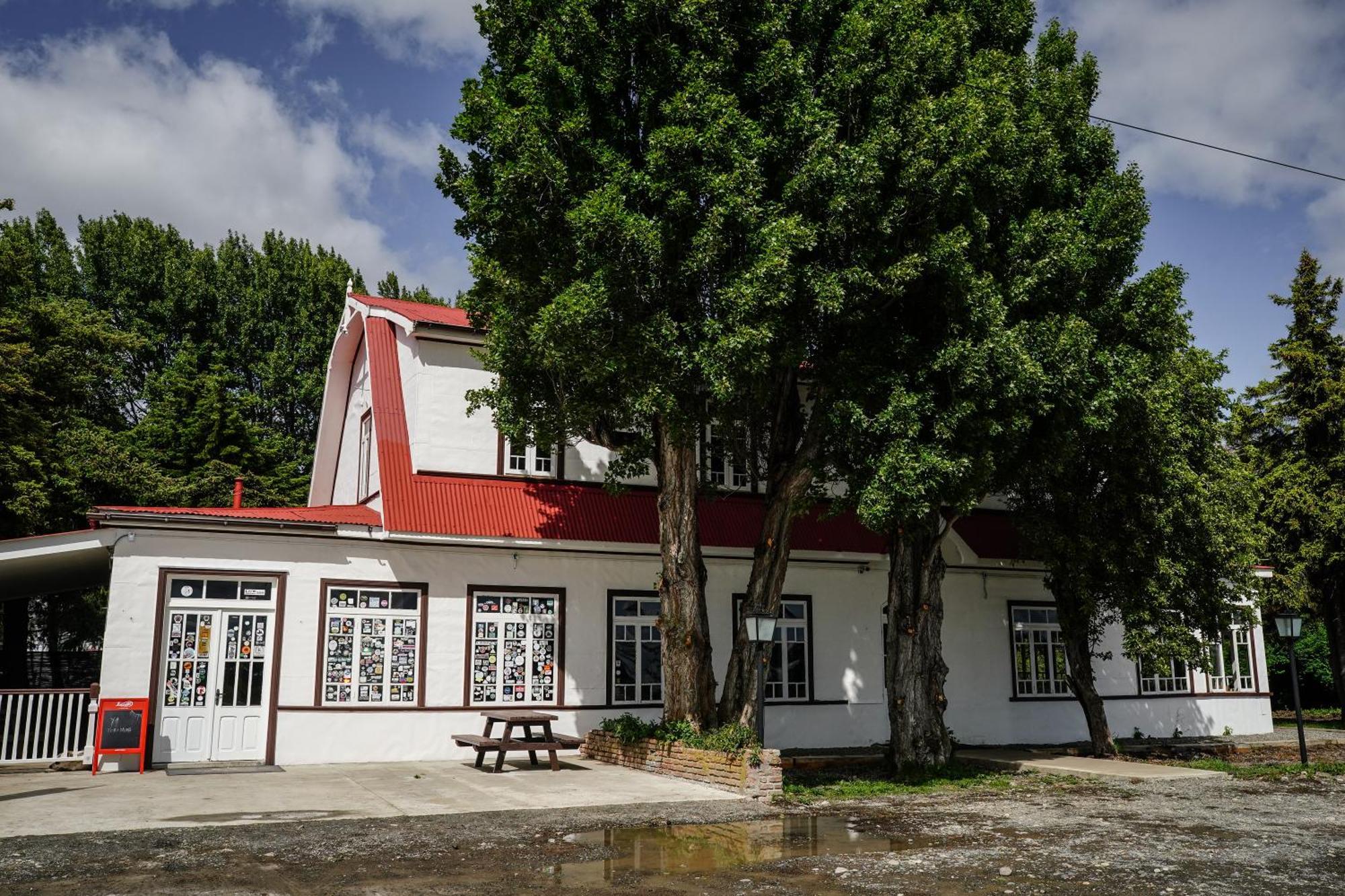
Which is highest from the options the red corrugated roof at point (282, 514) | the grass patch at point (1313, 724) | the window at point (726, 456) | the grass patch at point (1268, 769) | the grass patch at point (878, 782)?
the window at point (726, 456)

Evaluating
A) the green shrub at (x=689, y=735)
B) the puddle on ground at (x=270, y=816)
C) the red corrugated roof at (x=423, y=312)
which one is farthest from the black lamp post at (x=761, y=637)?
the red corrugated roof at (x=423, y=312)

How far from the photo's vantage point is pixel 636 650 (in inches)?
667

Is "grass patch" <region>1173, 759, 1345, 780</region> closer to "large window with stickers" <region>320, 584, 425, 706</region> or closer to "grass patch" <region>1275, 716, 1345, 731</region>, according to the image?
"grass patch" <region>1275, 716, 1345, 731</region>

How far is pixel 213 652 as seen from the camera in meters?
14.3

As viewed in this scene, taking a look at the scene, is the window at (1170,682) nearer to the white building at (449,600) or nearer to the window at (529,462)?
the white building at (449,600)

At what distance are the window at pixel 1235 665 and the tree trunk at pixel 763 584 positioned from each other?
13.4m

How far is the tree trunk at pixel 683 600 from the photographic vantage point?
45.9 ft

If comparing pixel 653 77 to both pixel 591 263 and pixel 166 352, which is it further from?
pixel 166 352

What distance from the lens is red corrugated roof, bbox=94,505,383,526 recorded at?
46.1ft

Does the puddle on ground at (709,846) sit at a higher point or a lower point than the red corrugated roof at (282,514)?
lower

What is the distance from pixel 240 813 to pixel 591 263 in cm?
714

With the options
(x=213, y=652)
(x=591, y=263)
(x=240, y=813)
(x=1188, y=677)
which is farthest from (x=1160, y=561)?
(x=213, y=652)

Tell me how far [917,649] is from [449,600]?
7.32m

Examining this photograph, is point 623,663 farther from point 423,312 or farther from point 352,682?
point 423,312
